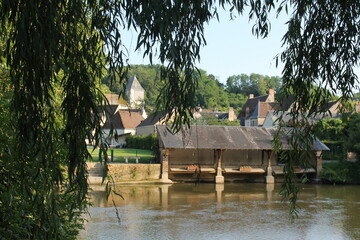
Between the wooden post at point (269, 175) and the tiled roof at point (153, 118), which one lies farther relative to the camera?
the wooden post at point (269, 175)

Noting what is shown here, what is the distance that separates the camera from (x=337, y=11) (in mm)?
3146

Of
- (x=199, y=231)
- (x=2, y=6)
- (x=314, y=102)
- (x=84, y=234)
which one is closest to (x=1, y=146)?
(x=2, y=6)

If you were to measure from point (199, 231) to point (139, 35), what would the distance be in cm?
884

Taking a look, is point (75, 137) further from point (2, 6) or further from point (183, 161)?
point (183, 161)

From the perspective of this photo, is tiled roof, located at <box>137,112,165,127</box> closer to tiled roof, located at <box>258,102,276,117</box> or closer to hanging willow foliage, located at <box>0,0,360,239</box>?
hanging willow foliage, located at <box>0,0,360,239</box>

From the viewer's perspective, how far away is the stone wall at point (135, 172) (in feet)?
69.2

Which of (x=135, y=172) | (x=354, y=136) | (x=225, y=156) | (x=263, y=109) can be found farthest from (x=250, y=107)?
(x=135, y=172)

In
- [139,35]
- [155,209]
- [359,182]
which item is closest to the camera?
[139,35]

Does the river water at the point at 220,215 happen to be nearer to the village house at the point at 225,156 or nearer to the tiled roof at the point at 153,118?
the tiled roof at the point at 153,118

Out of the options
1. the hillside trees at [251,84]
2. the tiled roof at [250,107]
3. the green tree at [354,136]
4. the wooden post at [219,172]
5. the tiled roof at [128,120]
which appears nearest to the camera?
the green tree at [354,136]

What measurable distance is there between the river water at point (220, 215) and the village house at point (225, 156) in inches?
119

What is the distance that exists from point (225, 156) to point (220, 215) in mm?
11115

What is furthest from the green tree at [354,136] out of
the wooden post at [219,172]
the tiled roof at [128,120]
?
the tiled roof at [128,120]

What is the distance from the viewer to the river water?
10.2m
